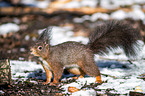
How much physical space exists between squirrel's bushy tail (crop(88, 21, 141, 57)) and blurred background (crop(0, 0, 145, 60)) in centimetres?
416

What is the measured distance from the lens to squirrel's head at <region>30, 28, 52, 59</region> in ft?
13.1

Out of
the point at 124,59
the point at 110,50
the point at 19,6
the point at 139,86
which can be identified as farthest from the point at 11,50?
the point at 19,6

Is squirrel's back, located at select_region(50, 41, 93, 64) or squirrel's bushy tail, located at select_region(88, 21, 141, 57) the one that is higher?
squirrel's bushy tail, located at select_region(88, 21, 141, 57)

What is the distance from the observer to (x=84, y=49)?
4164 mm

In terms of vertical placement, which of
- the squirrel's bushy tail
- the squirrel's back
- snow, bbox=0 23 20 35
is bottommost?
the squirrel's back

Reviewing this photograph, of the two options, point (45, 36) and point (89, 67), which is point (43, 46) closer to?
point (45, 36)

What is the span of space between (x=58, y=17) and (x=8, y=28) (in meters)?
2.87

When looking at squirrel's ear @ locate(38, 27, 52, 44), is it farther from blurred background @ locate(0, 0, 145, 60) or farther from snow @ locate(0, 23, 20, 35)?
snow @ locate(0, 23, 20, 35)

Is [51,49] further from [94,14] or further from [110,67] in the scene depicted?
[94,14]

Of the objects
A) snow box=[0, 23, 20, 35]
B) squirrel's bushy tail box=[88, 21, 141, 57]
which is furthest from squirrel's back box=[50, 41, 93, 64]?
snow box=[0, 23, 20, 35]

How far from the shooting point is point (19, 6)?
13820 mm

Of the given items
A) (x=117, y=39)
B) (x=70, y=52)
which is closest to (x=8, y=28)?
(x=70, y=52)

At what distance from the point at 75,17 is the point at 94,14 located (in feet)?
3.41

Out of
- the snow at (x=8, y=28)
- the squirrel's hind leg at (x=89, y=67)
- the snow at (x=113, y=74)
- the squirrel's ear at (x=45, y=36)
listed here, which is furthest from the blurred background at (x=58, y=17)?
the squirrel's hind leg at (x=89, y=67)
